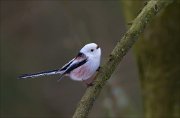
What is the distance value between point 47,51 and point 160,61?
3794 mm

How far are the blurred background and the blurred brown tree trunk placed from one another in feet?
6.58

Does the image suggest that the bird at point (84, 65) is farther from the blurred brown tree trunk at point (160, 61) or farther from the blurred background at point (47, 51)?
the blurred background at point (47, 51)

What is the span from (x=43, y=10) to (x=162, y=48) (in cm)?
339

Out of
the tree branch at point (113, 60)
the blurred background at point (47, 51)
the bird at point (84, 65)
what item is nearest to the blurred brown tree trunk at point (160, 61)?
the tree branch at point (113, 60)

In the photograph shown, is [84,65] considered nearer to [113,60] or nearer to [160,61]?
[113,60]

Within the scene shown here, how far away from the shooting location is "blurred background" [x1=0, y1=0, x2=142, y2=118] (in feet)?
20.5

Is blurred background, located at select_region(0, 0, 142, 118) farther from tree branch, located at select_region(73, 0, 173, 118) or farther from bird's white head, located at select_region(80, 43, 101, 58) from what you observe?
bird's white head, located at select_region(80, 43, 101, 58)

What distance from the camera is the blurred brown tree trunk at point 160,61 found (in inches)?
138

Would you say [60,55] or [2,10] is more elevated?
[2,10]

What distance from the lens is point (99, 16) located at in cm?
663

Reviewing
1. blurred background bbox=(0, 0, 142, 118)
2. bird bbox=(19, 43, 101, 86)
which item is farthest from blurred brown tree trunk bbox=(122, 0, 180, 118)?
blurred background bbox=(0, 0, 142, 118)

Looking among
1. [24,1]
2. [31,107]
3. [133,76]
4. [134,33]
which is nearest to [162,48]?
[134,33]

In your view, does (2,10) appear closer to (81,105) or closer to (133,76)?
(133,76)

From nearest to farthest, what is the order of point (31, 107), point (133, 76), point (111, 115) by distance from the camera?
1. point (111, 115)
2. point (133, 76)
3. point (31, 107)
